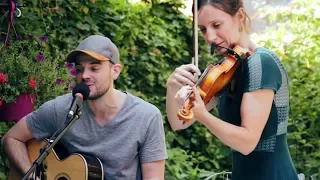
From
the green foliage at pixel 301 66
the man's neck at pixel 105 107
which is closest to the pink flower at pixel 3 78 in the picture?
the man's neck at pixel 105 107

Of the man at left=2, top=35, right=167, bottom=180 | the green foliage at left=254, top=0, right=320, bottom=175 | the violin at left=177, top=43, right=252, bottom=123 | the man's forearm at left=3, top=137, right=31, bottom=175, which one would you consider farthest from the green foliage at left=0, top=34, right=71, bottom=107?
the green foliage at left=254, top=0, right=320, bottom=175

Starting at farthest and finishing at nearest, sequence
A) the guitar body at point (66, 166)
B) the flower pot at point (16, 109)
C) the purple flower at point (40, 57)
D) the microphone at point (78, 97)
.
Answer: the purple flower at point (40, 57) → the flower pot at point (16, 109) → the guitar body at point (66, 166) → the microphone at point (78, 97)

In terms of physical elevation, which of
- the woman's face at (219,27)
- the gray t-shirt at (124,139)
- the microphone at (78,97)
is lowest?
the gray t-shirt at (124,139)

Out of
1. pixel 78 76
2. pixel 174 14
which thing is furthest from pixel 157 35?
pixel 78 76

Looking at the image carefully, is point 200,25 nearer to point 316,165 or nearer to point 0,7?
point 0,7

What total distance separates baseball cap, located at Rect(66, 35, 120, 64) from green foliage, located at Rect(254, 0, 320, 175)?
7.96ft

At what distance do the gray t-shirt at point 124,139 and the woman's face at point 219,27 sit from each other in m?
0.68

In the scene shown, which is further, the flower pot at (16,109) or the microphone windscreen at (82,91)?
the flower pot at (16,109)

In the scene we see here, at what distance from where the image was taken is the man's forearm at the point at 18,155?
3018 millimetres

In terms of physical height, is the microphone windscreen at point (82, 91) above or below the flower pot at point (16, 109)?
above

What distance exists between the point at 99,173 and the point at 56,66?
3.09 ft

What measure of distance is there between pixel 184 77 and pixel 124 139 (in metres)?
0.61

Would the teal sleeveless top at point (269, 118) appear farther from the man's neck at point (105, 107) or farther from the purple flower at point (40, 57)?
the purple flower at point (40, 57)

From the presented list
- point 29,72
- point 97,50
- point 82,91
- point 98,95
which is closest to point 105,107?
point 98,95
